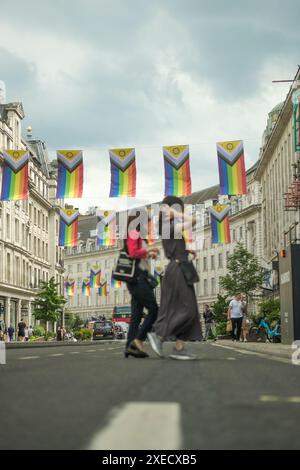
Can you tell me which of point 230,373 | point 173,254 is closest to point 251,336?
point 173,254

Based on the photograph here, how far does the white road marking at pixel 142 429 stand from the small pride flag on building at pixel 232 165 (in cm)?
2317

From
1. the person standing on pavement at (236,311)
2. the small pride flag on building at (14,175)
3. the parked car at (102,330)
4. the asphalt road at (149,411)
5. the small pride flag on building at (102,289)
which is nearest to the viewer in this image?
the asphalt road at (149,411)

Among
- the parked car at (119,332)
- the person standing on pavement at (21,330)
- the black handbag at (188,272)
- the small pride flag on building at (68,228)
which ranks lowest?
the parked car at (119,332)

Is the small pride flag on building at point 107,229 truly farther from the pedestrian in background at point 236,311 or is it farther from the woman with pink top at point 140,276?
the woman with pink top at point 140,276

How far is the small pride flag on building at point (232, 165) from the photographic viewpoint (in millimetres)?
26891

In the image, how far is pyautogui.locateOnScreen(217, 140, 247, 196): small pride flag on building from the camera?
26.9 m

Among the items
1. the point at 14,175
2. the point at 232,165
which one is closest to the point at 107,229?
the point at 14,175

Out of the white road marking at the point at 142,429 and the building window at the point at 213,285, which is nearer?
the white road marking at the point at 142,429

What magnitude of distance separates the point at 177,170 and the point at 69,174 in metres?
3.89

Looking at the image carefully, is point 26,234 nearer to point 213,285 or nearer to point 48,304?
point 48,304

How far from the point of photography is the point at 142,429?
10.6 feet

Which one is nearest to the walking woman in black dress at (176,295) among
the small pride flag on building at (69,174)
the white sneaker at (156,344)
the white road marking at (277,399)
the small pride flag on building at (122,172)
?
the white sneaker at (156,344)

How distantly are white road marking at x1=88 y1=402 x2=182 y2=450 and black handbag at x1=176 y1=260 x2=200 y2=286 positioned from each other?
15.9ft
